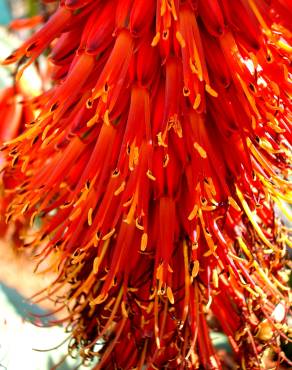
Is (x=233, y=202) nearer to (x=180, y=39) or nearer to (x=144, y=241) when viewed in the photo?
(x=144, y=241)

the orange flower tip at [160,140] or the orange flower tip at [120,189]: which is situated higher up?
the orange flower tip at [160,140]

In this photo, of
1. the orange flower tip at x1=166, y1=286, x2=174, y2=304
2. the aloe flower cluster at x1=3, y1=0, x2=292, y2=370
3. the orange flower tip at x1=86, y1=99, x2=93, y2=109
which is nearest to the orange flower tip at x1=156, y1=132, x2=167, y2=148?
the aloe flower cluster at x1=3, y1=0, x2=292, y2=370

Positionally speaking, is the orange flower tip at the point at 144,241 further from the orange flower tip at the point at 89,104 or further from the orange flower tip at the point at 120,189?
the orange flower tip at the point at 89,104

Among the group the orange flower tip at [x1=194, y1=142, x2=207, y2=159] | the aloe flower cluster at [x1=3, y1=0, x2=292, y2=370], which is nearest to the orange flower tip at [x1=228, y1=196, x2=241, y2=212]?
the aloe flower cluster at [x1=3, y1=0, x2=292, y2=370]

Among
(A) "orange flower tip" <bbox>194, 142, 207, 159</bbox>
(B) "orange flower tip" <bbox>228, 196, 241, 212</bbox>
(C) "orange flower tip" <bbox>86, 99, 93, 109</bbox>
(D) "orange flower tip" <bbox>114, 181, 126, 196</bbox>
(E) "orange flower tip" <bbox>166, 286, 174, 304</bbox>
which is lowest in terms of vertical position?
(E) "orange flower tip" <bbox>166, 286, 174, 304</bbox>

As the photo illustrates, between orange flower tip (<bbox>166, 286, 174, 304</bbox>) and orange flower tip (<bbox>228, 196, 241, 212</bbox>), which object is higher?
orange flower tip (<bbox>228, 196, 241, 212</bbox>)

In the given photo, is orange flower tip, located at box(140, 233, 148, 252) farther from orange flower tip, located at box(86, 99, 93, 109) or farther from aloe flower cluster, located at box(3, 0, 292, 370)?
orange flower tip, located at box(86, 99, 93, 109)

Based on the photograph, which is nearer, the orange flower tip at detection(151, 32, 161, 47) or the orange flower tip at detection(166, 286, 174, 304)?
the orange flower tip at detection(151, 32, 161, 47)

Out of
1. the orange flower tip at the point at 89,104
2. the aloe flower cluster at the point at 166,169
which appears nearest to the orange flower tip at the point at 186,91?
the aloe flower cluster at the point at 166,169

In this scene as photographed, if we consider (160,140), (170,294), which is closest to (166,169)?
(160,140)
